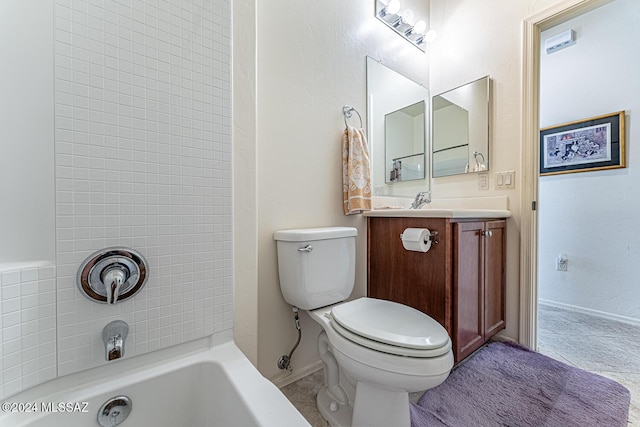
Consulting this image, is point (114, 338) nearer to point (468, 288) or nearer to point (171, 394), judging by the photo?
point (171, 394)

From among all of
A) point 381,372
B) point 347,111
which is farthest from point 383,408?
point 347,111

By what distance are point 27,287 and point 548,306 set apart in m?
3.27

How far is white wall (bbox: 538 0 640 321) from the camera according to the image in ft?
6.26

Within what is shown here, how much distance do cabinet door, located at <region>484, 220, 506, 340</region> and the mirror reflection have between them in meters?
0.66

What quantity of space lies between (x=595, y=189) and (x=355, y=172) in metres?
2.11

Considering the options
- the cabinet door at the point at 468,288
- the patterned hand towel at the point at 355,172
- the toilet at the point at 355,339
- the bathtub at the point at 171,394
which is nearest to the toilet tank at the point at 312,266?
the toilet at the point at 355,339

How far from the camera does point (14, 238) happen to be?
0.62 metres

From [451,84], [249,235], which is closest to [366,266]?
[249,235]

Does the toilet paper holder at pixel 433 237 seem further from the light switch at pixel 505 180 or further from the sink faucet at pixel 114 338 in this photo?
the sink faucet at pixel 114 338

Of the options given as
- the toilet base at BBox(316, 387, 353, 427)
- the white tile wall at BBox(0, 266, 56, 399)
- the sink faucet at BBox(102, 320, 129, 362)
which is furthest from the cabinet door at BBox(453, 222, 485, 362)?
the white tile wall at BBox(0, 266, 56, 399)

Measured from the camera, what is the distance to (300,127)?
4.34ft

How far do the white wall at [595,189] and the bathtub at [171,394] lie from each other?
8.89 feet

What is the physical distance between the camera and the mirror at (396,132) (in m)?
1.69

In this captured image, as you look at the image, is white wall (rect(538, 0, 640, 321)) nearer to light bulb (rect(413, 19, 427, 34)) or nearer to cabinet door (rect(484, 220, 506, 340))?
cabinet door (rect(484, 220, 506, 340))
